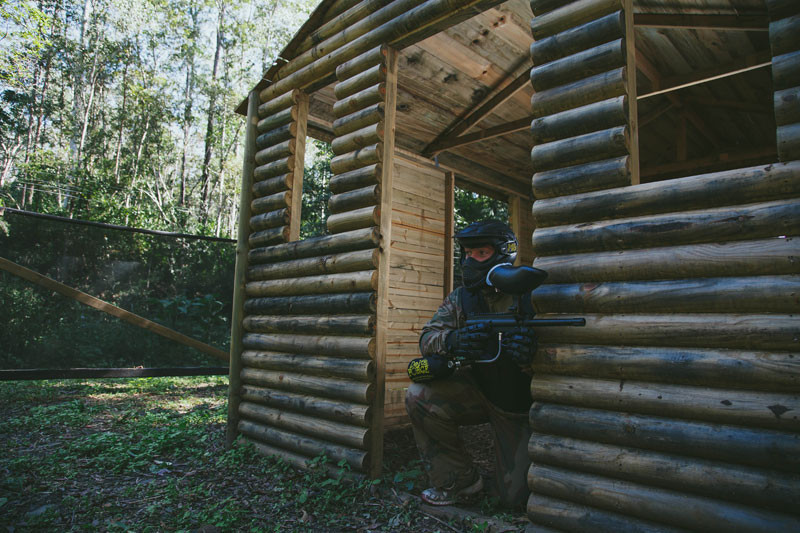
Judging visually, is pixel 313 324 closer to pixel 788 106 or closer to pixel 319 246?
pixel 319 246

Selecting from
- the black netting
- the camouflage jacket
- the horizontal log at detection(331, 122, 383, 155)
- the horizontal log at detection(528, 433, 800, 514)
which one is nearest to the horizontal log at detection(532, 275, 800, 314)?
the camouflage jacket

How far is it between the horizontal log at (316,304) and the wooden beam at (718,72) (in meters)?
4.16

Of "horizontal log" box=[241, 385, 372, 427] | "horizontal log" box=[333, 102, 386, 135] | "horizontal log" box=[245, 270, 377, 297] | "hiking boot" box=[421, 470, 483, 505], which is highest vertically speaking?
"horizontal log" box=[333, 102, 386, 135]

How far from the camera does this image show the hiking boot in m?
3.77

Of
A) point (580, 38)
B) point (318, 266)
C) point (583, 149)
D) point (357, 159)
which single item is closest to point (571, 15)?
point (580, 38)

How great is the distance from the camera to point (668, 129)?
8.23 m

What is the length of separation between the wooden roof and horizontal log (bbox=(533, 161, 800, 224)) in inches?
115

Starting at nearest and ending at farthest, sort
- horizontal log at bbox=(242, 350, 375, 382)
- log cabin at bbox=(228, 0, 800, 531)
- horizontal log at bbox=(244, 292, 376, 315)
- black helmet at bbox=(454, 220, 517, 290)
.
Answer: log cabin at bbox=(228, 0, 800, 531) → black helmet at bbox=(454, 220, 517, 290) → horizontal log at bbox=(242, 350, 375, 382) → horizontal log at bbox=(244, 292, 376, 315)

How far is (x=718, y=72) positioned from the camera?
5711mm

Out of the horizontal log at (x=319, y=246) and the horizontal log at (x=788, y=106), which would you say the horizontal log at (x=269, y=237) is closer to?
the horizontal log at (x=319, y=246)

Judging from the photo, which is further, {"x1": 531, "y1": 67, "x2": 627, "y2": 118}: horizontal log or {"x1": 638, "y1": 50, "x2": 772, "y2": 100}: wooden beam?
{"x1": 638, "y1": 50, "x2": 772, "y2": 100}: wooden beam

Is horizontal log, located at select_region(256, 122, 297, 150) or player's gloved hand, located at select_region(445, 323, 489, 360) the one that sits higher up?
horizontal log, located at select_region(256, 122, 297, 150)

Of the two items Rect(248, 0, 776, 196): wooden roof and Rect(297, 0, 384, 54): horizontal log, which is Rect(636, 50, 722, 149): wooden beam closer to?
Rect(248, 0, 776, 196): wooden roof

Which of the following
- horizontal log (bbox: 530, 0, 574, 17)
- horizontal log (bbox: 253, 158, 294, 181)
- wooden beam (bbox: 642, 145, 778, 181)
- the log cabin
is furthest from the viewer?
wooden beam (bbox: 642, 145, 778, 181)
